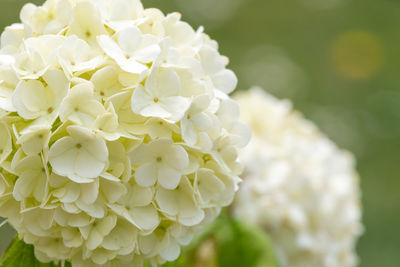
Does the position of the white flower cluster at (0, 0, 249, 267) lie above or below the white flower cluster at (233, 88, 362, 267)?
above

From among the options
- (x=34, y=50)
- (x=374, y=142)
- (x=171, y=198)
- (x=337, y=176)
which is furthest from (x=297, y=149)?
(x=374, y=142)

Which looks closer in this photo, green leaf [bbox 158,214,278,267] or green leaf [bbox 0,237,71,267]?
green leaf [bbox 0,237,71,267]

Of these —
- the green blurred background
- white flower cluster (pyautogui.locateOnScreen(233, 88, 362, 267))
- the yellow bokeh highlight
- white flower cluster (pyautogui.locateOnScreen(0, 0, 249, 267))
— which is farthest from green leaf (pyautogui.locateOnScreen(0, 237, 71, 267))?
the yellow bokeh highlight

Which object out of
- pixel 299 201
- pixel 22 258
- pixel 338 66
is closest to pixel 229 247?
pixel 299 201

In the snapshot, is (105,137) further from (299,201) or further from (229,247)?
(299,201)

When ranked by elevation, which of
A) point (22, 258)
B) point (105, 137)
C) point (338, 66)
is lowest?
point (338, 66)

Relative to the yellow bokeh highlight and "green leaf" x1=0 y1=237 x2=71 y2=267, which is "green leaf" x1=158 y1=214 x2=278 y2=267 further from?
the yellow bokeh highlight

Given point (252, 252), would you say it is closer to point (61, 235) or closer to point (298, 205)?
point (298, 205)
